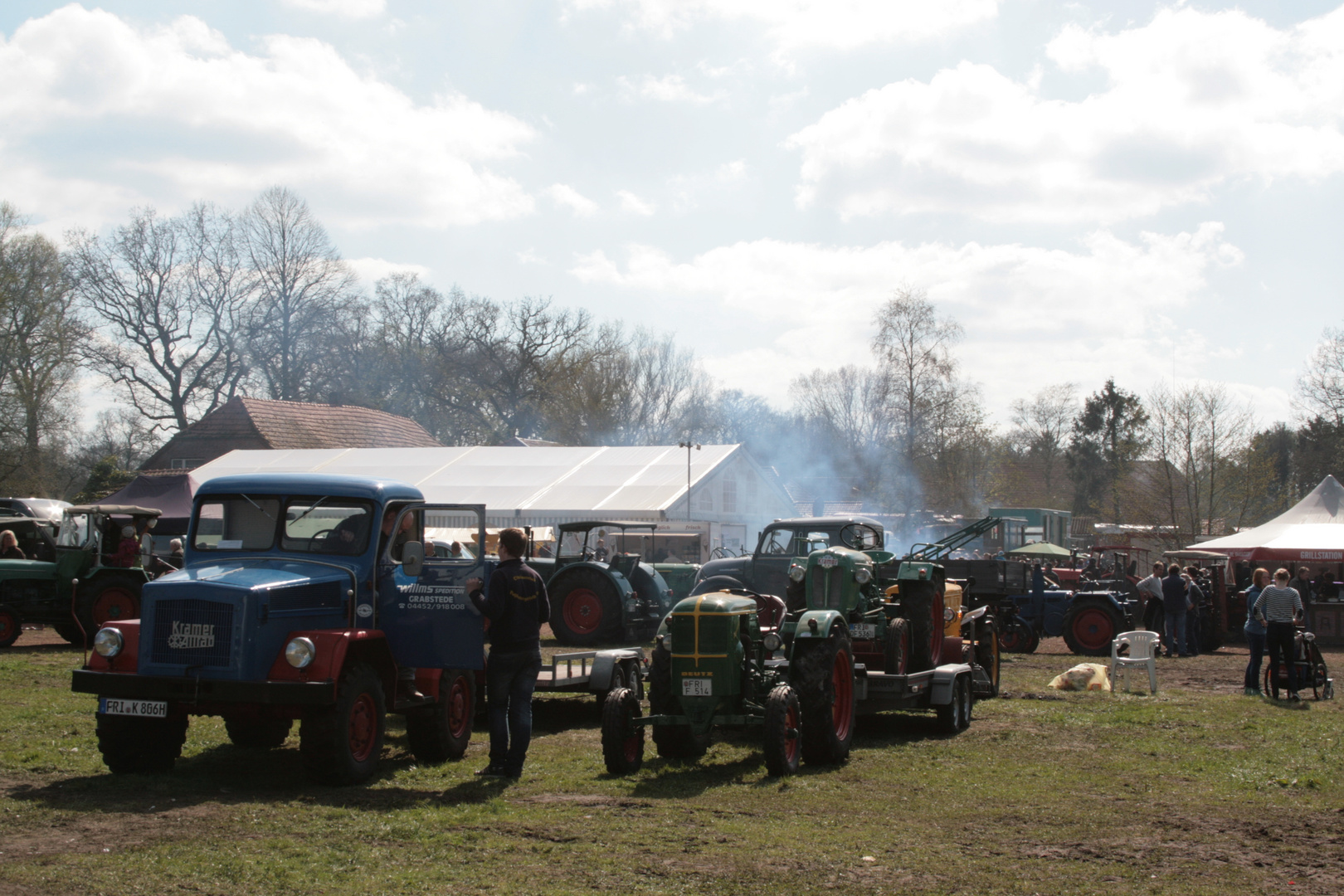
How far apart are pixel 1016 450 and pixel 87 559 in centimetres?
5520

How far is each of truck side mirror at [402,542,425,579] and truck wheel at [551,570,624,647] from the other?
32.1 ft

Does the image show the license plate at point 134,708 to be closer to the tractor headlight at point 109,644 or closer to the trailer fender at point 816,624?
the tractor headlight at point 109,644

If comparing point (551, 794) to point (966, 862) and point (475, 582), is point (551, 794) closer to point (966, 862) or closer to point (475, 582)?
point (475, 582)

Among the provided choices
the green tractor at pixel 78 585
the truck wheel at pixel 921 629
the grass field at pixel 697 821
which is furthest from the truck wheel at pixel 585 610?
the truck wheel at pixel 921 629

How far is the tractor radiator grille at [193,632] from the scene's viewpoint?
22.5 ft

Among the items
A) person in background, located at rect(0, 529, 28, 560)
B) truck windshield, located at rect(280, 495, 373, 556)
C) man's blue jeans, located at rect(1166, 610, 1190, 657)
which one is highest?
truck windshield, located at rect(280, 495, 373, 556)

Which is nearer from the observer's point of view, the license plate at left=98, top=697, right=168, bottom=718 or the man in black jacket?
the license plate at left=98, top=697, right=168, bottom=718

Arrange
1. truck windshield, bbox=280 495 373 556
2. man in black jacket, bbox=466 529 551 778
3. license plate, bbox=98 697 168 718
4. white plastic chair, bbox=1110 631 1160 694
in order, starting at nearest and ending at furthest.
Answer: license plate, bbox=98 697 168 718, man in black jacket, bbox=466 529 551 778, truck windshield, bbox=280 495 373 556, white plastic chair, bbox=1110 631 1160 694

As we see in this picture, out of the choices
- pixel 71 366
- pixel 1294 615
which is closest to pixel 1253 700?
pixel 1294 615

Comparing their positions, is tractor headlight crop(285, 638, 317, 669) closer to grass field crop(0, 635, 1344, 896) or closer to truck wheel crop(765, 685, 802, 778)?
grass field crop(0, 635, 1344, 896)

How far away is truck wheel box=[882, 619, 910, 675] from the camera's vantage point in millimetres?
9625

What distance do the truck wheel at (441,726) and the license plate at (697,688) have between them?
1596mm

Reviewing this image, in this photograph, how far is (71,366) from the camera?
39.6m

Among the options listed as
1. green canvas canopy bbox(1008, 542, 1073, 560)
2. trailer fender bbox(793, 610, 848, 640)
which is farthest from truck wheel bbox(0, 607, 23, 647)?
green canvas canopy bbox(1008, 542, 1073, 560)
